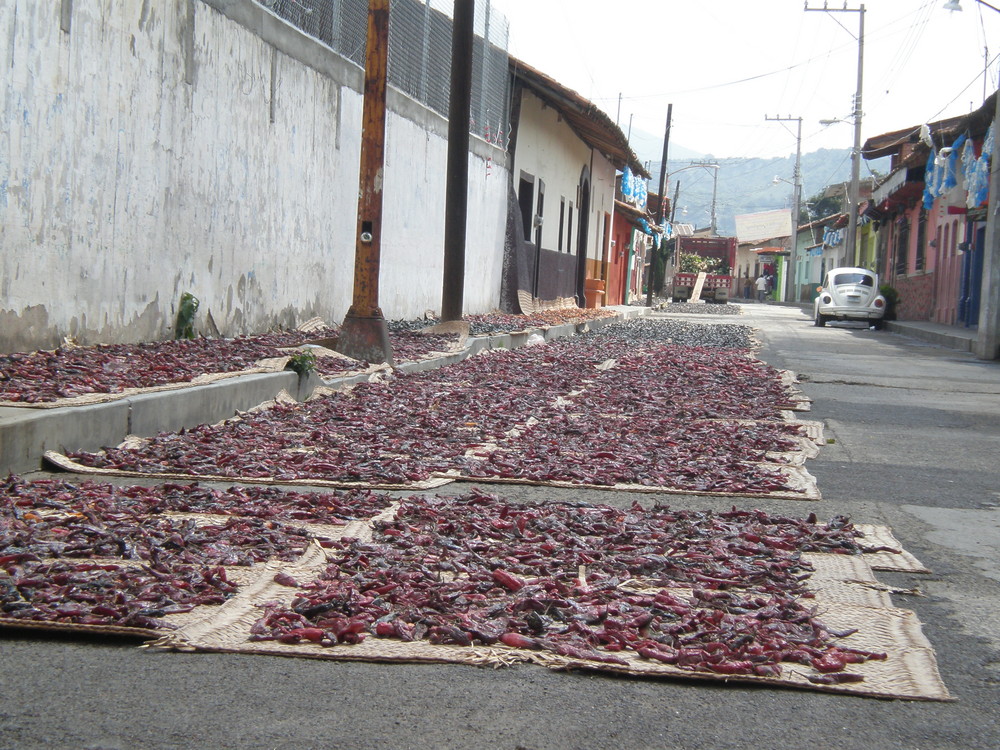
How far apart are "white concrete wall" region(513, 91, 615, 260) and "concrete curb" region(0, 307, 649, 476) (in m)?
16.7

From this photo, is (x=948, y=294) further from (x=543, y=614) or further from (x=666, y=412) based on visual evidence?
(x=543, y=614)

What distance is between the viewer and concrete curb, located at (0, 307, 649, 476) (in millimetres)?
5141

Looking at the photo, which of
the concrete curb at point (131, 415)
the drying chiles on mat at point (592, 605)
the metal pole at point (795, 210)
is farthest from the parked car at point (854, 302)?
the metal pole at point (795, 210)

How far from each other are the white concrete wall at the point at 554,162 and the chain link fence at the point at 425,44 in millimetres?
Result: 1892

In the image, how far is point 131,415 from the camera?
20.0 ft

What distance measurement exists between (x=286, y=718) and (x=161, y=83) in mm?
7625

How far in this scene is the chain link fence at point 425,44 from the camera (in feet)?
42.0

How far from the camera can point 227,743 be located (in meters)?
2.38

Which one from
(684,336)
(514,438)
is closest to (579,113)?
(684,336)

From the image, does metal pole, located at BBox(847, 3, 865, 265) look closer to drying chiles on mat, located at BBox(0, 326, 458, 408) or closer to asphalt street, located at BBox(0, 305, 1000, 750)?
drying chiles on mat, located at BBox(0, 326, 458, 408)

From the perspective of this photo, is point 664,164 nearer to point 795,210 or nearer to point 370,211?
point 795,210

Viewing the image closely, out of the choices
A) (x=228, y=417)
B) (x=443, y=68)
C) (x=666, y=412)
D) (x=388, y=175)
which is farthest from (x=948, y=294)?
(x=228, y=417)

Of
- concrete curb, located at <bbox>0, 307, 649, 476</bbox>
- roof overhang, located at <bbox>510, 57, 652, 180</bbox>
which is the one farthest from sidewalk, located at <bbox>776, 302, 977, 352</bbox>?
concrete curb, located at <bbox>0, 307, 649, 476</bbox>

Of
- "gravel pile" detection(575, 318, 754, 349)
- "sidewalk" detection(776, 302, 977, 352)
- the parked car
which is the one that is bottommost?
"gravel pile" detection(575, 318, 754, 349)
